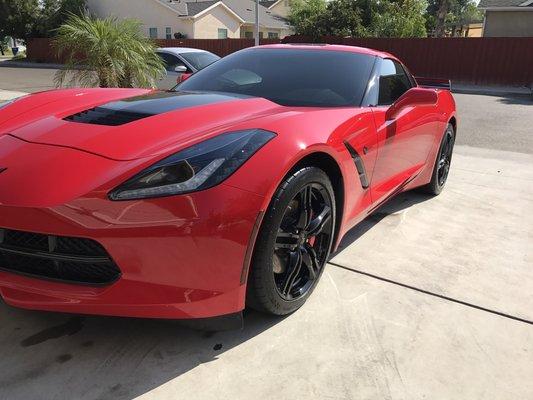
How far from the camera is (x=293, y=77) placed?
335cm

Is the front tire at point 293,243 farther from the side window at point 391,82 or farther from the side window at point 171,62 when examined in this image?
the side window at point 171,62

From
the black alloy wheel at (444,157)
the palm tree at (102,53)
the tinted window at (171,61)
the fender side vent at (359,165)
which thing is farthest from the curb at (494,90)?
the fender side vent at (359,165)

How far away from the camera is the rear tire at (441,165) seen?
4.63m

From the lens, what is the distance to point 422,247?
11.8 ft

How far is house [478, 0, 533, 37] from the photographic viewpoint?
26.3 metres

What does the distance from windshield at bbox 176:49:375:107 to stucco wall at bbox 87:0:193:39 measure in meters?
35.6

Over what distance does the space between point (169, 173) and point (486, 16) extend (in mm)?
30257

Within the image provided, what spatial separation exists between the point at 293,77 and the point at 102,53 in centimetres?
473

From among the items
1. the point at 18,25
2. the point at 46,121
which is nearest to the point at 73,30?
the point at 46,121

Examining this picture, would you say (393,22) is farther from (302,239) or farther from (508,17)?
(302,239)

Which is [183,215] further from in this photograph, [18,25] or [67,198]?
[18,25]

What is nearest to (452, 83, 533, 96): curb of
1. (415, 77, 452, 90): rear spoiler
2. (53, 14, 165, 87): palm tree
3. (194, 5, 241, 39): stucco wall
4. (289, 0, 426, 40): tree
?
(289, 0, 426, 40): tree

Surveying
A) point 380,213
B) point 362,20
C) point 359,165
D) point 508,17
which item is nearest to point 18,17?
point 362,20

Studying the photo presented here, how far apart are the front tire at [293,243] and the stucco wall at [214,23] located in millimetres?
36960
